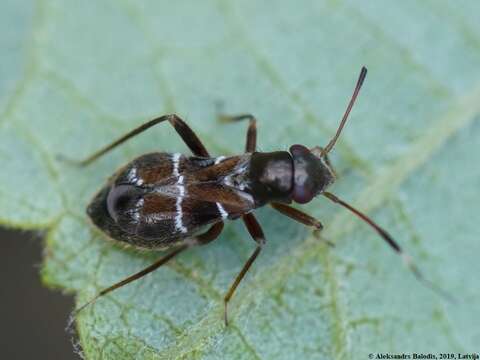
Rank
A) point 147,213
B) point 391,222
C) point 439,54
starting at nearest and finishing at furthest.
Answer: point 147,213 < point 391,222 < point 439,54

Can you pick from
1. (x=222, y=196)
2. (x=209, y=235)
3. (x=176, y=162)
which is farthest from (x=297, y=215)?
(x=176, y=162)

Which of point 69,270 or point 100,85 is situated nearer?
point 69,270

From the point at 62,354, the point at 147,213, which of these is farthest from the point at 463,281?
the point at 62,354

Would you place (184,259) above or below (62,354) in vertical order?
above

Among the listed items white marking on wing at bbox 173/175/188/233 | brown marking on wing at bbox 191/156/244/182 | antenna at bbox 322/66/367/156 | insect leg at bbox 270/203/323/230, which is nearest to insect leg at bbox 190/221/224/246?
white marking on wing at bbox 173/175/188/233

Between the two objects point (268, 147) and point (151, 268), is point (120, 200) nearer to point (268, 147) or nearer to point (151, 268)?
point (151, 268)

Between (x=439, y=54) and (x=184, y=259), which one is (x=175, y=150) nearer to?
(x=184, y=259)

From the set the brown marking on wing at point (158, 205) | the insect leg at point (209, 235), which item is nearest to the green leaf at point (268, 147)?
the insect leg at point (209, 235)
